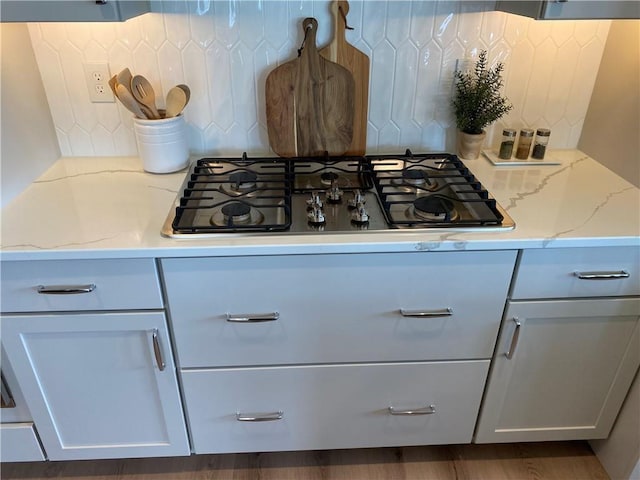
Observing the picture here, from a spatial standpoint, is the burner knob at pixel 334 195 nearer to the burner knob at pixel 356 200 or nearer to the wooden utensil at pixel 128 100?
the burner knob at pixel 356 200

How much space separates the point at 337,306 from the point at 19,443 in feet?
3.53

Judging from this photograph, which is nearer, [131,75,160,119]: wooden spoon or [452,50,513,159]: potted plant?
[131,75,160,119]: wooden spoon

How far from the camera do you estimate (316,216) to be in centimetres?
129

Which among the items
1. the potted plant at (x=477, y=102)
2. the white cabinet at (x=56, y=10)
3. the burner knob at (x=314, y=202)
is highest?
the white cabinet at (x=56, y=10)

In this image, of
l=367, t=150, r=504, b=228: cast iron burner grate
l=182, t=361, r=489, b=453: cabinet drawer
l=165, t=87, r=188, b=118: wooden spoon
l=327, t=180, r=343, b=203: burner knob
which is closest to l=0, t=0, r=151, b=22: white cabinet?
l=165, t=87, r=188, b=118: wooden spoon

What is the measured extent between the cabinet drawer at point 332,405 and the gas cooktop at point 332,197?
431 millimetres

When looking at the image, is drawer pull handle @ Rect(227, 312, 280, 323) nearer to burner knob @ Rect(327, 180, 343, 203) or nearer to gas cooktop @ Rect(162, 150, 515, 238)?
gas cooktop @ Rect(162, 150, 515, 238)

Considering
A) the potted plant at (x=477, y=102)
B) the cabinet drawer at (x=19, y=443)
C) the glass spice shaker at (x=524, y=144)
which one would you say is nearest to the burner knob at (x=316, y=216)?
the potted plant at (x=477, y=102)

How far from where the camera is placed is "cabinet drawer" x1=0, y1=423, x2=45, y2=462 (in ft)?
4.88

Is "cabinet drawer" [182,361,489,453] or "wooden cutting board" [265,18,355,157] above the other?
"wooden cutting board" [265,18,355,157]

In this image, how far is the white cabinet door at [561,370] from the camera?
1.37 metres

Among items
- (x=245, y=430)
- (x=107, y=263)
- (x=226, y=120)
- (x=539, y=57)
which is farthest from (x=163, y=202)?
(x=539, y=57)

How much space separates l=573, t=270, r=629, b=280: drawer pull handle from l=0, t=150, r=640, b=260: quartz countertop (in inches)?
3.9

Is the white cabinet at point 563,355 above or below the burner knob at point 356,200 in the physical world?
below
